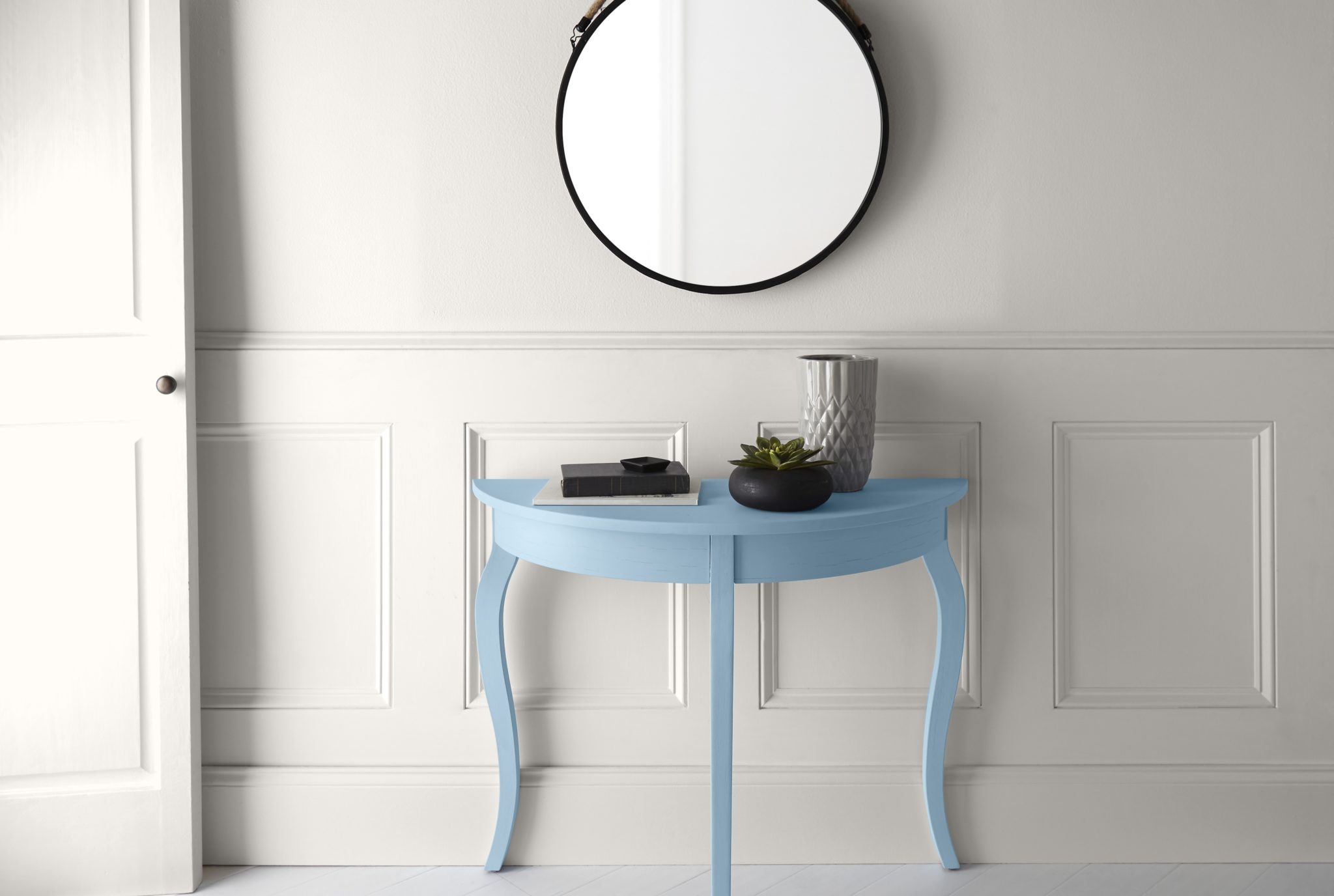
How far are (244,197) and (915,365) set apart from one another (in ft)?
4.59

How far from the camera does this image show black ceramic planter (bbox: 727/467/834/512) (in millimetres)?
1551

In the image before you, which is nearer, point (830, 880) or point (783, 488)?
point (783, 488)

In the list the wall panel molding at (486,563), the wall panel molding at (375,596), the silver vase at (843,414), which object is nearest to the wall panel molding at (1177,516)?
the silver vase at (843,414)

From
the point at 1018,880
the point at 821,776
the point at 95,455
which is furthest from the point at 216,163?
the point at 1018,880

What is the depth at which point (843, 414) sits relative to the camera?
1711 mm

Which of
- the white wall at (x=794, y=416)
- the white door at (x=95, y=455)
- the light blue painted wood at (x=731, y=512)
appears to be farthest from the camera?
the white wall at (x=794, y=416)

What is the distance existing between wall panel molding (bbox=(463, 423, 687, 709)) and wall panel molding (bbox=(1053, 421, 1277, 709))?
78cm

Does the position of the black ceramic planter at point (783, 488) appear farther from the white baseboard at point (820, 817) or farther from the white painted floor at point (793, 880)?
the white painted floor at point (793, 880)

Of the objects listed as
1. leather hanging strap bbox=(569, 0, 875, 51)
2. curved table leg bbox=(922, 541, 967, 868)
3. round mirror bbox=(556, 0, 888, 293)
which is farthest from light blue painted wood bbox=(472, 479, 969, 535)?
leather hanging strap bbox=(569, 0, 875, 51)

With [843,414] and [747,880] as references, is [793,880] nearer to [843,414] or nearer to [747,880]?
[747,880]

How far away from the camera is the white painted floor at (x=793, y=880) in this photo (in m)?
1.83

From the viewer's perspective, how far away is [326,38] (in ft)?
6.19

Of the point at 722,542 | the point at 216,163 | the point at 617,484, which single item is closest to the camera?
the point at 722,542

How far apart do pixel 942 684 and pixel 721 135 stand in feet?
3.82
